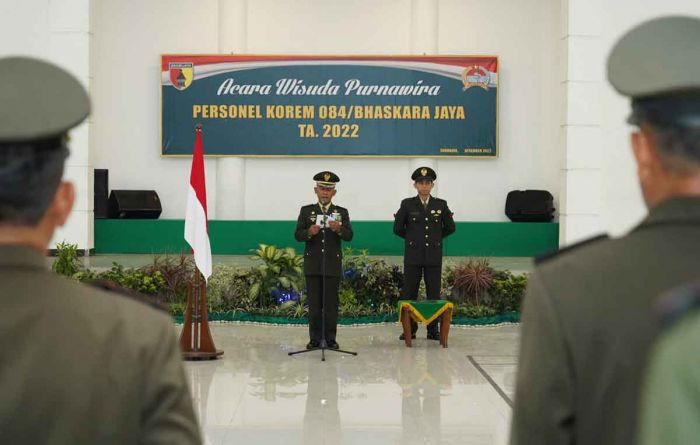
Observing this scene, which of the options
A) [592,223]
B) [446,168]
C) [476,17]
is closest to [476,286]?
[592,223]

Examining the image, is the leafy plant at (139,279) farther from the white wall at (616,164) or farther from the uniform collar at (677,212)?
the uniform collar at (677,212)

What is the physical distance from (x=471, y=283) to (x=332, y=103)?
720 cm

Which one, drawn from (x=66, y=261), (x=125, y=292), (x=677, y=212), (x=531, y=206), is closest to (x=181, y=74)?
(x=531, y=206)

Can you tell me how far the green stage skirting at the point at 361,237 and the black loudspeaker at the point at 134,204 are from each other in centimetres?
48

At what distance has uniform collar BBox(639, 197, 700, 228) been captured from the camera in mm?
1615

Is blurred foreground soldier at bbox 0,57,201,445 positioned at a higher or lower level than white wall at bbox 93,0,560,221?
lower

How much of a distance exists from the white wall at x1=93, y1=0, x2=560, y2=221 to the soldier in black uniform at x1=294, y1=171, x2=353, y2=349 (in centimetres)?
938

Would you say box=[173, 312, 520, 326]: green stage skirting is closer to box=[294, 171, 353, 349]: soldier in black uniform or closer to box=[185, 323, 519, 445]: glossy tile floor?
box=[185, 323, 519, 445]: glossy tile floor

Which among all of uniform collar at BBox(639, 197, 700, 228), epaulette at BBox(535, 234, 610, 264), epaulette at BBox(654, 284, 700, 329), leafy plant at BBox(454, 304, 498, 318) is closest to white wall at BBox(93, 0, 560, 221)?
leafy plant at BBox(454, 304, 498, 318)

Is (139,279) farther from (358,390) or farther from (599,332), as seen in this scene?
(599,332)

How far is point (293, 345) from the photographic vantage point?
11133mm

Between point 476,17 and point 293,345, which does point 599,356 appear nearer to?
point 293,345

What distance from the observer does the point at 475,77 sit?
19750 mm

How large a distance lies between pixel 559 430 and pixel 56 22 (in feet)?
49.2
